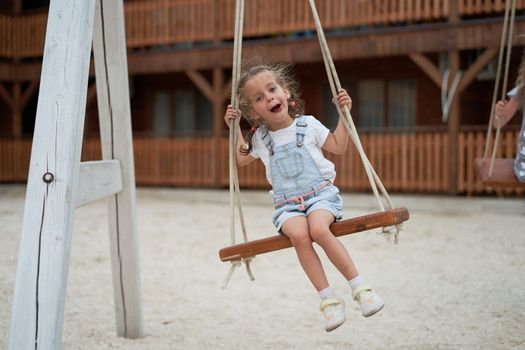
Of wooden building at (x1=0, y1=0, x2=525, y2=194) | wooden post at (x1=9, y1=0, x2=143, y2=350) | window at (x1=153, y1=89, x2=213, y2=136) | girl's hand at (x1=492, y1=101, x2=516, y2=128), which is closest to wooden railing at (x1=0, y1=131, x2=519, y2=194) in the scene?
wooden building at (x1=0, y1=0, x2=525, y2=194)

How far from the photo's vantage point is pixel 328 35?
13492 millimetres

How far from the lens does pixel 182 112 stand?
57.3ft

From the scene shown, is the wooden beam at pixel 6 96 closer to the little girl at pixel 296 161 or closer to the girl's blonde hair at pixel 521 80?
the little girl at pixel 296 161

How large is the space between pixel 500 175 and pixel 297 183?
67.2 inches

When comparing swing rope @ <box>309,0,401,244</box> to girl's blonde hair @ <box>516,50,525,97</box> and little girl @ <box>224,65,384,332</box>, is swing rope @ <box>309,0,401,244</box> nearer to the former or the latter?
little girl @ <box>224,65,384,332</box>

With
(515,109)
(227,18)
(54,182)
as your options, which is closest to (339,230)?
(54,182)

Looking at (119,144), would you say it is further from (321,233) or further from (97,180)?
(321,233)

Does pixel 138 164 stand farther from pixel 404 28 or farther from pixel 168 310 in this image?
pixel 168 310

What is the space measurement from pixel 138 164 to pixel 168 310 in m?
10.1

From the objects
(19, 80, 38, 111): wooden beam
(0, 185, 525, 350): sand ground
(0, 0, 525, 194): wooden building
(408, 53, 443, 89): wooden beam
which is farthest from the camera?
(19, 80, 38, 111): wooden beam

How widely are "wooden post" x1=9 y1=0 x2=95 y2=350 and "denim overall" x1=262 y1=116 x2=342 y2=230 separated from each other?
40.1 inches

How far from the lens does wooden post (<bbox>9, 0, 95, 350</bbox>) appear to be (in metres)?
2.88

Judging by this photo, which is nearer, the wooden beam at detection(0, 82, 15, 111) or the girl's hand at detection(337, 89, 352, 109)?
the girl's hand at detection(337, 89, 352, 109)

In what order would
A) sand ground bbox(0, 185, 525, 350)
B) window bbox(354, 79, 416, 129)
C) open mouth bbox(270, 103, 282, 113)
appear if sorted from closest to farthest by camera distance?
open mouth bbox(270, 103, 282, 113) < sand ground bbox(0, 185, 525, 350) < window bbox(354, 79, 416, 129)
